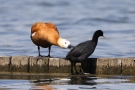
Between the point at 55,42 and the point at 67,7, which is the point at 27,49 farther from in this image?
the point at 67,7

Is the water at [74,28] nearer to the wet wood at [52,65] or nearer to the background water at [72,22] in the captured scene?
the background water at [72,22]

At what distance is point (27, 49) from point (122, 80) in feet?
28.0

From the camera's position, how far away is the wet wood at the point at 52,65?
12984mm

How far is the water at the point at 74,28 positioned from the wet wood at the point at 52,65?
345 millimetres

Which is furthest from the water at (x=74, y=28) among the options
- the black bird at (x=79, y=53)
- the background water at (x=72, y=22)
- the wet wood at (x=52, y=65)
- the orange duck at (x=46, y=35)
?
the orange duck at (x=46, y=35)

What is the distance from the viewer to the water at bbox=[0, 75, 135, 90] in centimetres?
1142

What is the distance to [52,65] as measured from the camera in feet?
42.8

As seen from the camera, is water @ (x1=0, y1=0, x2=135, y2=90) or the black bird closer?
water @ (x1=0, y1=0, x2=135, y2=90)

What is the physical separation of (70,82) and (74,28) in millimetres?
18278

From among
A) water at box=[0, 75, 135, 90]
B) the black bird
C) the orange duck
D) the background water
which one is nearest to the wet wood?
the black bird

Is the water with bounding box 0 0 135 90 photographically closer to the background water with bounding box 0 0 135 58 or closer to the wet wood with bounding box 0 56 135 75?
the background water with bounding box 0 0 135 58

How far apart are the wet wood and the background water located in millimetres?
5203

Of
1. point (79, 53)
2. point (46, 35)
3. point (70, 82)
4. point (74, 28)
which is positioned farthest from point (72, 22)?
point (70, 82)

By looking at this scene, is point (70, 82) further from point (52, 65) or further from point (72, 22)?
point (72, 22)
